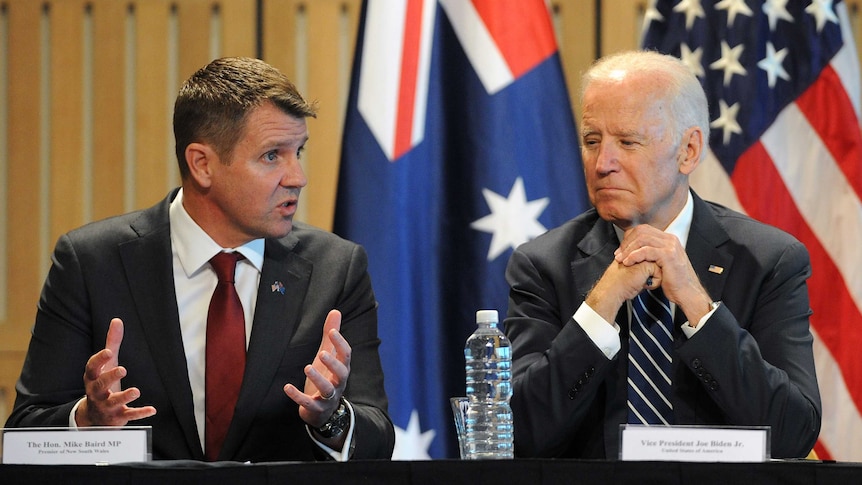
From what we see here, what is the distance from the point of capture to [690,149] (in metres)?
2.83

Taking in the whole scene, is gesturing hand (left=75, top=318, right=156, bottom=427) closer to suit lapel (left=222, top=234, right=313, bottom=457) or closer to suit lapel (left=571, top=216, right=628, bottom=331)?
suit lapel (left=222, top=234, right=313, bottom=457)

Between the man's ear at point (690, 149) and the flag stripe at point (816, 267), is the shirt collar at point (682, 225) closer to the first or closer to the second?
the man's ear at point (690, 149)

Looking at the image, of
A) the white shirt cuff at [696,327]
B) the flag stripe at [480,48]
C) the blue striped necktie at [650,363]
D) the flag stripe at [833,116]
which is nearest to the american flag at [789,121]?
the flag stripe at [833,116]

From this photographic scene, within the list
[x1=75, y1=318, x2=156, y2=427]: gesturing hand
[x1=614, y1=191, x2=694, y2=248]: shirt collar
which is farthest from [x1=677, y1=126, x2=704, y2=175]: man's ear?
[x1=75, y1=318, x2=156, y2=427]: gesturing hand

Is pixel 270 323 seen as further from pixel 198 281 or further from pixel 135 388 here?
pixel 135 388

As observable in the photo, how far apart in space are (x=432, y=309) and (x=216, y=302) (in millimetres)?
1200

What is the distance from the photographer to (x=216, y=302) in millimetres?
2762

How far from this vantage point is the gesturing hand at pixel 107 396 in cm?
225

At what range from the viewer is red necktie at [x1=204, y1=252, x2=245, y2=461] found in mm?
2674

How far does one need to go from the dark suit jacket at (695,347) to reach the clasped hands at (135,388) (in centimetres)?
48

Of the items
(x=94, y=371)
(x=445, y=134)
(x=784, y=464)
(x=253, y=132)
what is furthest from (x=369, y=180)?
(x=784, y=464)

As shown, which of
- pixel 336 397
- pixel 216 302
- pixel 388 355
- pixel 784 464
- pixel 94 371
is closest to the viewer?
pixel 784 464

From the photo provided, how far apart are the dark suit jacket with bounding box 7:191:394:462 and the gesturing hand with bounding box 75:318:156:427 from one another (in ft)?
0.92

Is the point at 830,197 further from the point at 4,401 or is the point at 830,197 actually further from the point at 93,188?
the point at 4,401
